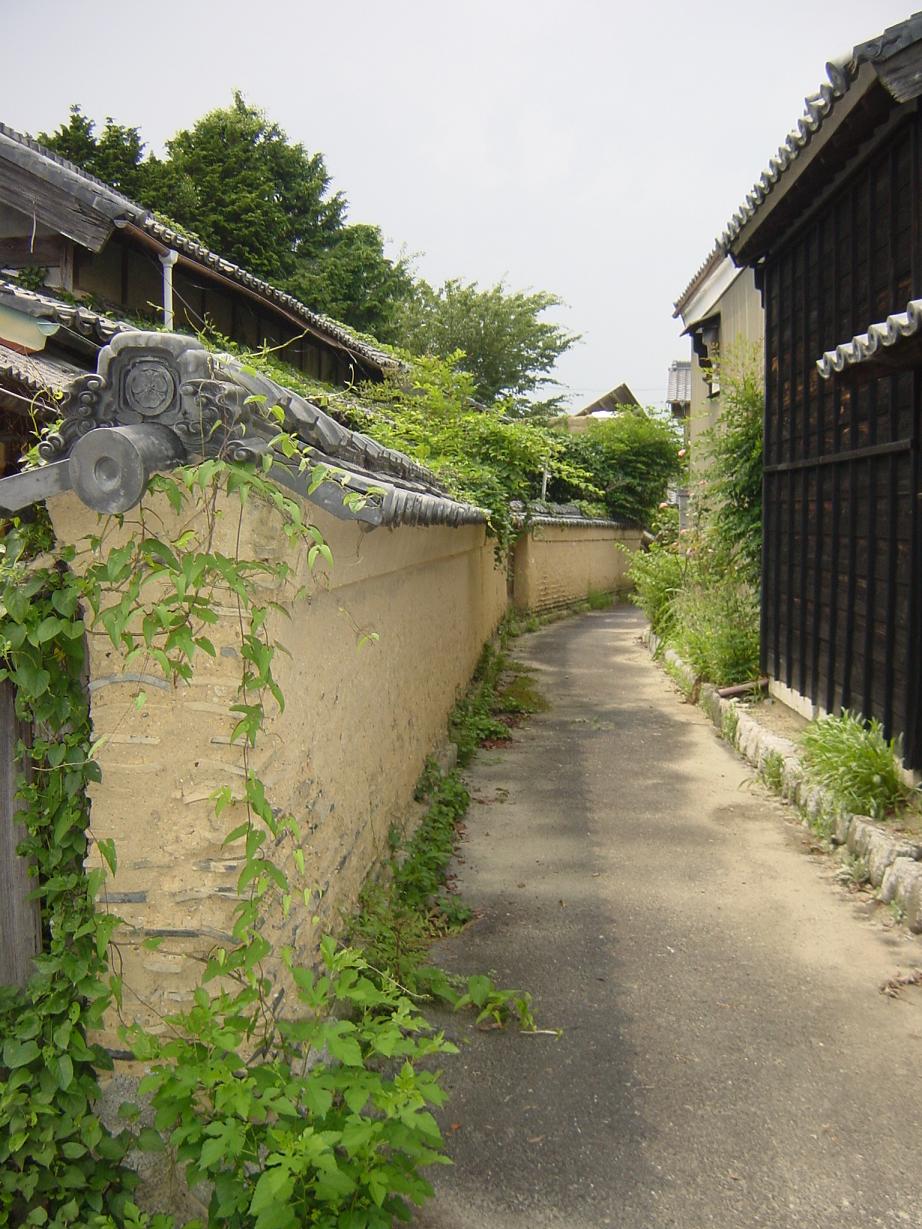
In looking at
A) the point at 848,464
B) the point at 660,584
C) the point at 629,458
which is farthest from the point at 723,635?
the point at 629,458

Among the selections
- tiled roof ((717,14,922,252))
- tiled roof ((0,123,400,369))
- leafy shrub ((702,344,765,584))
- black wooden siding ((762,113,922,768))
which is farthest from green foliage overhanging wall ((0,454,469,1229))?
leafy shrub ((702,344,765,584))

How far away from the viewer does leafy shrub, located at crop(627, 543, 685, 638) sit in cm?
1566

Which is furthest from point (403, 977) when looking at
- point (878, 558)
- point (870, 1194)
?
point (878, 558)

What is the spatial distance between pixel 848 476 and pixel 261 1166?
6.39m

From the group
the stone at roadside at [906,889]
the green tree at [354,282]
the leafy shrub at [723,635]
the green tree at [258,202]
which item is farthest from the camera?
the green tree at [354,282]

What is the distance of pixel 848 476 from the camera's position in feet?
24.2

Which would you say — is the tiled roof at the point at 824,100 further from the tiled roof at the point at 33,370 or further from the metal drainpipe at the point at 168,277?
the metal drainpipe at the point at 168,277

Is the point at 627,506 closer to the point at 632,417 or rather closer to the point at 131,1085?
the point at 632,417

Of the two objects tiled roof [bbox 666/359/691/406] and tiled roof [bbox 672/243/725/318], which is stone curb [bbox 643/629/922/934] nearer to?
tiled roof [bbox 672/243/725/318]

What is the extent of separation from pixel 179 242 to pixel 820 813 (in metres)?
9.46

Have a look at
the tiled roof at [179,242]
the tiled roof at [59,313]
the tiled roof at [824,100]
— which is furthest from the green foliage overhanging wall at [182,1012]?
the tiled roof at [179,242]

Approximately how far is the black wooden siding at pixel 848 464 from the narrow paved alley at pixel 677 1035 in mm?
1395

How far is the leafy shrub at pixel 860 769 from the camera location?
6.00m

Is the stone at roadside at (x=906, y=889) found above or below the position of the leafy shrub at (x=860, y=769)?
below
